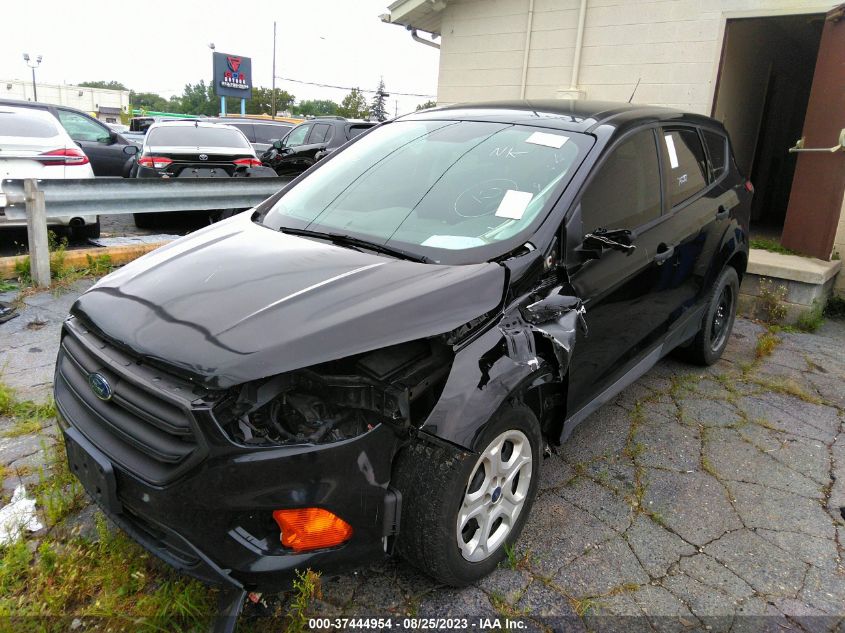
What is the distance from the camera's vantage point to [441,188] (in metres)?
2.90

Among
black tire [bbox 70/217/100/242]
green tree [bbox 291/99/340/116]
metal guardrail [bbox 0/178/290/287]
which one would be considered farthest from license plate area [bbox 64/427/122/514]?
green tree [bbox 291/99/340/116]

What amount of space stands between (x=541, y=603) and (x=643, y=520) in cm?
78

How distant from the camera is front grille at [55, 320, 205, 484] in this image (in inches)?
70.4

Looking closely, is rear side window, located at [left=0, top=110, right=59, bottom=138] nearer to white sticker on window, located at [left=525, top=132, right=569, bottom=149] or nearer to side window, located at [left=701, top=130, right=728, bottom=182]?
white sticker on window, located at [left=525, top=132, right=569, bottom=149]

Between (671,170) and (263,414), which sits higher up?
(671,170)

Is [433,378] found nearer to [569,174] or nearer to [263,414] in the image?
[263,414]

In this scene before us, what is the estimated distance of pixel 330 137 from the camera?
41.6 ft

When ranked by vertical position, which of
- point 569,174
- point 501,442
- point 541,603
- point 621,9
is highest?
point 621,9

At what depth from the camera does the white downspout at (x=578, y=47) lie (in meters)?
7.66

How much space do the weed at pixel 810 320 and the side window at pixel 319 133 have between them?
9.72 metres

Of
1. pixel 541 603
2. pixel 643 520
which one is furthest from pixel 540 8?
pixel 541 603

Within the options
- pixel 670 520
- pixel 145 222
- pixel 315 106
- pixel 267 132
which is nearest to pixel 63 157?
pixel 145 222

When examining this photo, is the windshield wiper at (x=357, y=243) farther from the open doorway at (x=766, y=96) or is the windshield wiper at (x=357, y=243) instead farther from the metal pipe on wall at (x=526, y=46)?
the metal pipe on wall at (x=526, y=46)

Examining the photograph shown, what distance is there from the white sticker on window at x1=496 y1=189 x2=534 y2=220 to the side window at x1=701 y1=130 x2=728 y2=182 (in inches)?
79.3
